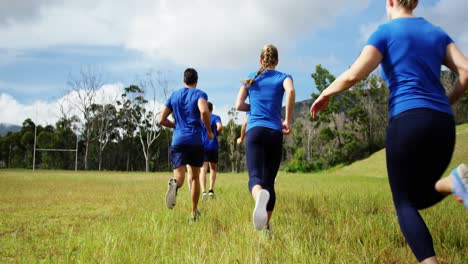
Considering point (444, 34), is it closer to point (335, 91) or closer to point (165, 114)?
point (335, 91)

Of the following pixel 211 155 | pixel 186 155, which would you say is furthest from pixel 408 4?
pixel 211 155

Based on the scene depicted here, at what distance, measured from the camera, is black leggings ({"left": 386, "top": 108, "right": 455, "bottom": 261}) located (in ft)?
7.09

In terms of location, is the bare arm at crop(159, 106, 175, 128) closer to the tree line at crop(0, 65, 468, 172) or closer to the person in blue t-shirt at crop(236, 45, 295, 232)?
the person in blue t-shirt at crop(236, 45, 295, 232)

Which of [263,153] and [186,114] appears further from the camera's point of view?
[186,114]

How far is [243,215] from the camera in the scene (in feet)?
17.1

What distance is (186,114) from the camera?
5.30 m

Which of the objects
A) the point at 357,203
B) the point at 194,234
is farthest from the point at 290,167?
the point at 194,234

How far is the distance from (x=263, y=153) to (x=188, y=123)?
174 centimetres

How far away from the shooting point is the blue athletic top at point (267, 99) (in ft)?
13.1

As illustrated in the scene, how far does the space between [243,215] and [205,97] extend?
177cm

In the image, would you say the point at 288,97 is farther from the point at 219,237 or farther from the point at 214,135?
the point at 214,135

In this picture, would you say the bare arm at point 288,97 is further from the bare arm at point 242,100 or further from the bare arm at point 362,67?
the bare arm at point 362,67

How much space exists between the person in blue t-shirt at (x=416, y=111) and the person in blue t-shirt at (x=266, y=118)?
1.58 meters

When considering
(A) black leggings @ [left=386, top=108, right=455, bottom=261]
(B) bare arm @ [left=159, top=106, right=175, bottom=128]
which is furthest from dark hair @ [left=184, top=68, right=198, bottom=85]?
(A) black leggings @ [left=386, top=108, right=455, bottom=261]
